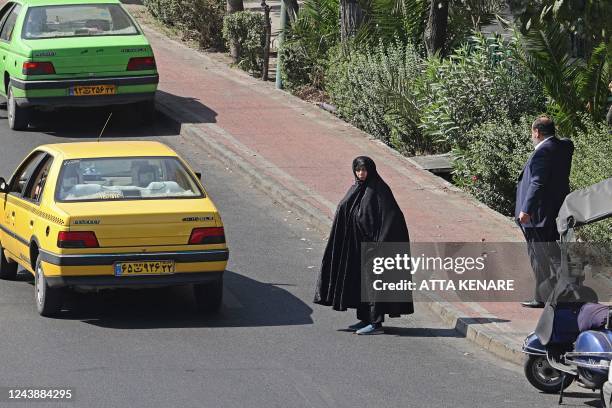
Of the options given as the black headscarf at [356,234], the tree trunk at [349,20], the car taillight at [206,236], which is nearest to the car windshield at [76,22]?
the tree trunk at [349,20]

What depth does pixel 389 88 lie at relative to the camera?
69.9ft

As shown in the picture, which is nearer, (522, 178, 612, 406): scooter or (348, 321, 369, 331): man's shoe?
(522, 178, 612, 406): scooter

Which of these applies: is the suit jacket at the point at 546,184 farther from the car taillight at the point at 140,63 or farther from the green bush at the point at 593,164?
the car taillight at the point at 140,63

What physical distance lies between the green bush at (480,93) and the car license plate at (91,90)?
5138 mm

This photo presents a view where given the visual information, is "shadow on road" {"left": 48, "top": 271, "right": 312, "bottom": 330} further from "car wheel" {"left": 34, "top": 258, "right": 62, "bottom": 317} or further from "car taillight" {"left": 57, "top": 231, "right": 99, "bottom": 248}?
"car taillight" {"left": 57, "top": 231, "right": 99, "bottom": 248}

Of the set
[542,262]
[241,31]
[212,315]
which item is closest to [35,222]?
[212,315]

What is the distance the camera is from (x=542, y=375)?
34.6ft

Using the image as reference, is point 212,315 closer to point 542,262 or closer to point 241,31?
point 542,262

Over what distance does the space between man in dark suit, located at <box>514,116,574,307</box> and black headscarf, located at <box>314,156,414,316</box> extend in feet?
4.30

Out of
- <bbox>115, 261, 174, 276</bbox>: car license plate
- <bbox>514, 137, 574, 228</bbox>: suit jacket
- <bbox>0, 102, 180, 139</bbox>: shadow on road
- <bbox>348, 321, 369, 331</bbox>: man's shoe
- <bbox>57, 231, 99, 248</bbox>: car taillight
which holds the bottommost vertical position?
<bbox>0, 102, 180, 139</bbox>: shadow on road

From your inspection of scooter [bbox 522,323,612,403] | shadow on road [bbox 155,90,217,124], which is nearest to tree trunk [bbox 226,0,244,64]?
shadow on road [bbox 155,90,217,124]

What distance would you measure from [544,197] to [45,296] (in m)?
4.67

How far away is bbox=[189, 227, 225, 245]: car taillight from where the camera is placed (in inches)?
476

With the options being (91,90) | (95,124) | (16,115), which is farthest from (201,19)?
(91,90)
